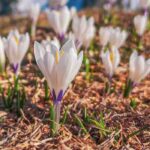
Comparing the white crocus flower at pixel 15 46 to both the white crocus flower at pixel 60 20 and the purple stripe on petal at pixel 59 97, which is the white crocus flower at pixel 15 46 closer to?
the purple stripe on petal at pixel 59 97

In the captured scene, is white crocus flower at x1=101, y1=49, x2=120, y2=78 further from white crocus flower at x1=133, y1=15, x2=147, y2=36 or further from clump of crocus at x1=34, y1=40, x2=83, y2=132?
white crocus flower at x1=133, y1=15, x2=147, y2=36

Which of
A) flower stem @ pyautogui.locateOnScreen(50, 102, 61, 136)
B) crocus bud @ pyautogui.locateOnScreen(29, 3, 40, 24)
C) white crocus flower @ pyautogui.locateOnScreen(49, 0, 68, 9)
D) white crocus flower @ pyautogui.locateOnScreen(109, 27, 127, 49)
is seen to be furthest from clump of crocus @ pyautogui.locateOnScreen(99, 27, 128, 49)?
crocus bud @ pyautogui.locateOnScreen(29, 3, 40, 24)

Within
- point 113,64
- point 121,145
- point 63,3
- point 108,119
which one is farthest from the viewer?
point 63,3

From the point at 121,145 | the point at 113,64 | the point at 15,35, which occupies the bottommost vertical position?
the point at 121,145

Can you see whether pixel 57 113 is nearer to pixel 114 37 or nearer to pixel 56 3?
pixel 114 37

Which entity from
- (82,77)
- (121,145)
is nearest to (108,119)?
(121,145)

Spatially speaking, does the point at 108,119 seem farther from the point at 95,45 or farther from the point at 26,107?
the point at 95,45
